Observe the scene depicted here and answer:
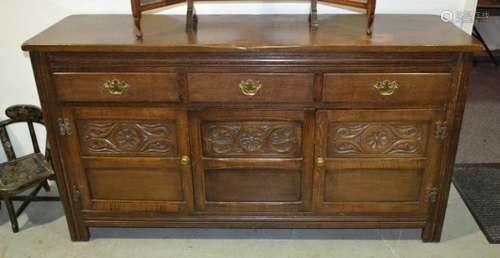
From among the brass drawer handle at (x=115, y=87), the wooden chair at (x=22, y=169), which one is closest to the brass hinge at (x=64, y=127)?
the brass drawer handle at (x=115, y=87)

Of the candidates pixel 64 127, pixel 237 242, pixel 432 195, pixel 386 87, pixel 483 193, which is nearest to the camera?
pixel 386 87

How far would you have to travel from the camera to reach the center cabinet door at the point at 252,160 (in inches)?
69.8

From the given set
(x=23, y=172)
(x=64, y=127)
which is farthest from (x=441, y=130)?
(x=23, y=172)

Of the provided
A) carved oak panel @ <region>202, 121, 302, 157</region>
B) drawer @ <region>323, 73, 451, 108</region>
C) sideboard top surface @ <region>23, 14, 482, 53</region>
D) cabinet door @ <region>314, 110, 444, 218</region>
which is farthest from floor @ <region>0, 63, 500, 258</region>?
sideboard top surface @ <region>23, 14, 482, 53</region>

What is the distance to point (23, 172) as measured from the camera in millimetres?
2168

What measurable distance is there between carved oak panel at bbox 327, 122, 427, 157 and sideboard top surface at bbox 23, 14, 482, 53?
0.32 m

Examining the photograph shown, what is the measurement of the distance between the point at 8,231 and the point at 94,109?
0.87 metres

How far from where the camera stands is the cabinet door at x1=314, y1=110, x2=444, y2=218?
1.76 meters

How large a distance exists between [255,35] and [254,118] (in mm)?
322

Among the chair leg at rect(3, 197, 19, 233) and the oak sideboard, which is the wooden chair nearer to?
the chair leg at rect(3, 197, 19, 233)

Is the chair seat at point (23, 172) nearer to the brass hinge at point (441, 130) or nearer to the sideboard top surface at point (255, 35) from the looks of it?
the sideboard top surface at point (255, 35)

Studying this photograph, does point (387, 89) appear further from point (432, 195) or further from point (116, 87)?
point (116, 87)

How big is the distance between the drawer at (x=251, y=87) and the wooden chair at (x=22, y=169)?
3.13 ft

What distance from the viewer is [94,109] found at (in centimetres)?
176
